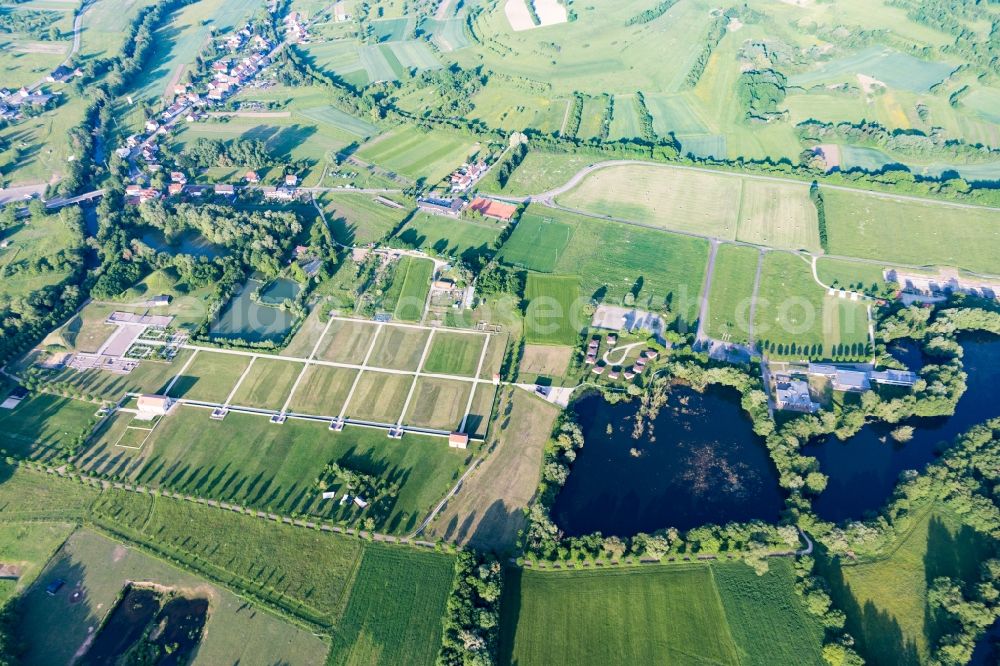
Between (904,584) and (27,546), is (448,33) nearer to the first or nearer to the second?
(27,546)

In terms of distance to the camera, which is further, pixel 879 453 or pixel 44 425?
pixel 44 425

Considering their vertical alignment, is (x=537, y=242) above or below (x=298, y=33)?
below

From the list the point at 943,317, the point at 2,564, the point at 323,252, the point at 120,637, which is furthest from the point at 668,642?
the point at 323,252

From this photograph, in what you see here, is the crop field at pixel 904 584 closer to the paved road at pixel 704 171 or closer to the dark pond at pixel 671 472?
the dark pond at pixel 671 472

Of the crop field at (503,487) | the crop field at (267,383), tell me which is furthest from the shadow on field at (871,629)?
the crop field at (267,383)

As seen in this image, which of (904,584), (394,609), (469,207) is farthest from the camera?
(469,207)

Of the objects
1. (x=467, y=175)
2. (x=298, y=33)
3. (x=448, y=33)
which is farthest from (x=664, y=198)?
(x=298, y=33)

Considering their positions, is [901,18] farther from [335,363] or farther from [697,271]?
[335,363]
